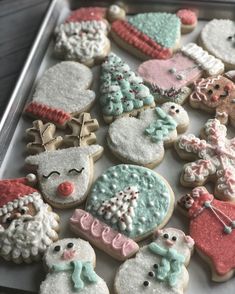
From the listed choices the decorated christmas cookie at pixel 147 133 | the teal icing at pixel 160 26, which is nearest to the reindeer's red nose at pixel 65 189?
the decorated christmas cookie at pixel 147 133

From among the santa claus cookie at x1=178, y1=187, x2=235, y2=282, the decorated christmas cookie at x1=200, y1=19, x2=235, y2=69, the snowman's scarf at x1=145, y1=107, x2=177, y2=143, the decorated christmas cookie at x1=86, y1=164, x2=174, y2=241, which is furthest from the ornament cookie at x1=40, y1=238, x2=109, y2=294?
the decorated christmas cookie at x1=200, y1=19, x2=235, y2=69

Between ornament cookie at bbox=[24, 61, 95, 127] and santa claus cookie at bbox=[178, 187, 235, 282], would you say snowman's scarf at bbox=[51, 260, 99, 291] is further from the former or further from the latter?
ornament cookie at bbox=[24, 61, 95, 127]

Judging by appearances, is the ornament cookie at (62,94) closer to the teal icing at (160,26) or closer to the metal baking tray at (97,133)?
the metal baking tray at (97,133)

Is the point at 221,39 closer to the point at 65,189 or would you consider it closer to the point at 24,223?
the point at 65,189

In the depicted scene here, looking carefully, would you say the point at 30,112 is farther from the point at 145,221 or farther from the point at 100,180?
the point at 145,221

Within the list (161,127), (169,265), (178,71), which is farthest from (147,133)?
(169,265)
